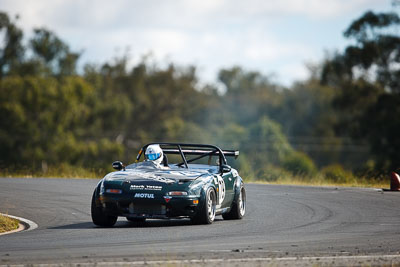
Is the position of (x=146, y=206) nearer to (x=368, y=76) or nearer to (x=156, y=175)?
(x=156, y=175)

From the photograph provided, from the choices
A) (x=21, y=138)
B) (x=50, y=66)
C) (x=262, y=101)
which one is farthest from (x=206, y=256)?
(x=262, y=101)

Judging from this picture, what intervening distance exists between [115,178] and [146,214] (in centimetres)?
84

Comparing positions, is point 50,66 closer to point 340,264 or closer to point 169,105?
point 169,105

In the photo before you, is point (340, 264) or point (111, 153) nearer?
point (340, 264)

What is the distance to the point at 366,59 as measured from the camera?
6094 centimetres

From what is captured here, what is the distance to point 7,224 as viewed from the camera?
Answer: 554 inches

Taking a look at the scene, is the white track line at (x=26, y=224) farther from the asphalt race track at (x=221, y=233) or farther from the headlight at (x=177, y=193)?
the headlight at (x=177, y=193)

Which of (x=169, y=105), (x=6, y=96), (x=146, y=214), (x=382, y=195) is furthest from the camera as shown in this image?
(x=169, y=105)

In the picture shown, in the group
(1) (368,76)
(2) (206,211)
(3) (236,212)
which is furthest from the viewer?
(1) (368,76)

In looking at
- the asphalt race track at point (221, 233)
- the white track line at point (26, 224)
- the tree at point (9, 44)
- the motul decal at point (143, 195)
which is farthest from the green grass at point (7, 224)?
the tree at point (9, 44)

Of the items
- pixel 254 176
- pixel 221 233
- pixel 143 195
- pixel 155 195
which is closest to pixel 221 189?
pixel 155 195

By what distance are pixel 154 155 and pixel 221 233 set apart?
2677 mm

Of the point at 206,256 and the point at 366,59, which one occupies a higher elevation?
the point at 366,59

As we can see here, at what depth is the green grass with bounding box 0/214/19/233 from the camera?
13770 millimetres
